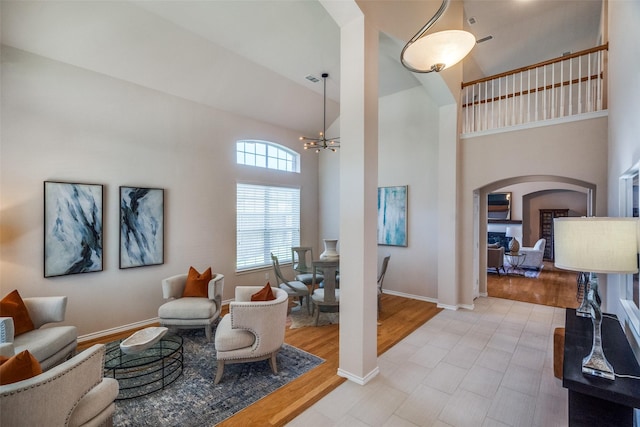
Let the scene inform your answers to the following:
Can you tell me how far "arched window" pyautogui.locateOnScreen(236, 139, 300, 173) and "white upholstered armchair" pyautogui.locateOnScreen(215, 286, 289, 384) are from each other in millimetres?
3421

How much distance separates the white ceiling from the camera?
10.5ft

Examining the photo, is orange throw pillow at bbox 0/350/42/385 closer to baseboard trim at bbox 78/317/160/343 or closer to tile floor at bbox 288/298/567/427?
tile floor at bbox 288/298/567/427

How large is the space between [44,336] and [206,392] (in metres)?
1.74

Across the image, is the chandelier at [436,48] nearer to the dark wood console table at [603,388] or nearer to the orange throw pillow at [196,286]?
the dark wood console table at [603,388]

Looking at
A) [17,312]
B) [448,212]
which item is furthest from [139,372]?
[448,212]

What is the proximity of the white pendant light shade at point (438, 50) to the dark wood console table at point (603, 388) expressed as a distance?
83.9 inches

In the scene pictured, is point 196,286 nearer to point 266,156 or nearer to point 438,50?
point 266,156

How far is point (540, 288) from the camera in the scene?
20.8ft

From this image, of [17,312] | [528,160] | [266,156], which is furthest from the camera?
[266,156]

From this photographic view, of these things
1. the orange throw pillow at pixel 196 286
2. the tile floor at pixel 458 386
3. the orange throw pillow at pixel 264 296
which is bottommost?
the tile floor at pixel 458 386

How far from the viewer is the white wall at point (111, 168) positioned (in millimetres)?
3264

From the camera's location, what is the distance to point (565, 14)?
15.9ft

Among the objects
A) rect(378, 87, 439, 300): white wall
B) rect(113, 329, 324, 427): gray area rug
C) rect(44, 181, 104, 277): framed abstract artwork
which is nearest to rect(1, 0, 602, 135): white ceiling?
rect(378, 87, 439, 300): white wall

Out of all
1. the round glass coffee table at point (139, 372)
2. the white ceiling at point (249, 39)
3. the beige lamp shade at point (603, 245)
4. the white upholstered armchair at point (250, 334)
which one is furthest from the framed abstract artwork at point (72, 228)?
the beige lamp shade at point (603, 245)
